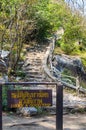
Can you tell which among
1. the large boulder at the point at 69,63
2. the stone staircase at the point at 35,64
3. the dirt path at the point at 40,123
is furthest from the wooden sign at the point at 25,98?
the large boulder at the point at 69,63

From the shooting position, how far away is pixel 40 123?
33.0 feet

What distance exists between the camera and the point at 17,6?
18.3 meters

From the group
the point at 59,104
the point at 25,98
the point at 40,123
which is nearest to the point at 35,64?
the point at 40,123

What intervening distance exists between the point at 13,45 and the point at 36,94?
33.3 feet

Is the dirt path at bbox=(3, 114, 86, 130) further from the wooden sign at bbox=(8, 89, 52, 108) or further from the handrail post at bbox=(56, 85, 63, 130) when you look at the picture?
the wooden sign at bbox=(8, 89, 52, 108)

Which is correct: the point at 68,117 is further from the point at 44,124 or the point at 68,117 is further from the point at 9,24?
the point at 9,24

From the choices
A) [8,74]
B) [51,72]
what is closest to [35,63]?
[51,72]

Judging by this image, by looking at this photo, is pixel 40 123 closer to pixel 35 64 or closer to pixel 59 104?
pixel 59 104

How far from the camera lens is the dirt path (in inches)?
374

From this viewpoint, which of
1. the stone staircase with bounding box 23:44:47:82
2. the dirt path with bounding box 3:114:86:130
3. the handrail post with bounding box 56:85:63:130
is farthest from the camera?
the stone staircase with bounding box 23:44:47:82

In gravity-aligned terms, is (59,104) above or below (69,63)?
above

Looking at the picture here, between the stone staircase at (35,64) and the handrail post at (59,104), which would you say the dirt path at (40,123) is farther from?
the stone staircase at (35,64)

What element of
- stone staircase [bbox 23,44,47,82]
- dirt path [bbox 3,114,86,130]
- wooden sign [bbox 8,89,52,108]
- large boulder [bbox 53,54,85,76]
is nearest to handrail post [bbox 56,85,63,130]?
wooden sign [bbox 8,89,52,108]

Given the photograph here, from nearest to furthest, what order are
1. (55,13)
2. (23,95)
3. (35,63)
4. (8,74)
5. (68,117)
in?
(23,95) < (68,117) < (8,74) < (35,63) < (55,13)
